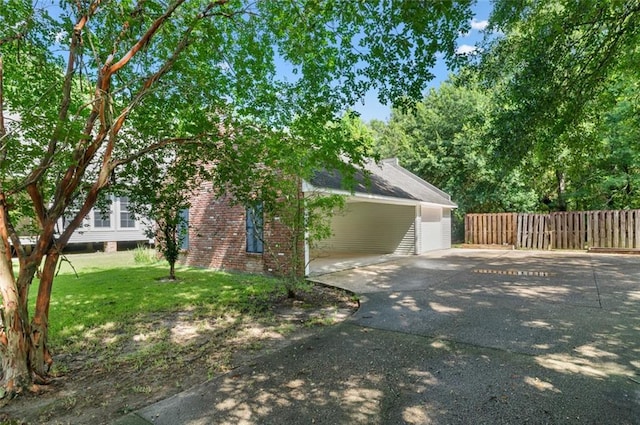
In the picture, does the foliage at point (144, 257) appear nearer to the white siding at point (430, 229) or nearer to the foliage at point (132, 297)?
the foliage at point (132, 297)

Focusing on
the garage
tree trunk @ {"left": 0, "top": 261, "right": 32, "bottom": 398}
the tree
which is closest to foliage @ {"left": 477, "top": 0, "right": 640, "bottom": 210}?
the garage

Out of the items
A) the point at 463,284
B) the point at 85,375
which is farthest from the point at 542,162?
the point at 85,375

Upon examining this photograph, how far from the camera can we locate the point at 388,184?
45.1 feet

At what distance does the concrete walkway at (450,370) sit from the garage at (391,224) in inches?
261

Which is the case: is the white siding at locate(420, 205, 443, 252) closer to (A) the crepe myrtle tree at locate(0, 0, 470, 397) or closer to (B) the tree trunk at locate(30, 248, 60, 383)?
(A) the crepe myrtle tree at locate(0, 0, 470, 397)

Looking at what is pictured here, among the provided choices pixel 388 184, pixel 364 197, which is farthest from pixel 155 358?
pixel 388 184

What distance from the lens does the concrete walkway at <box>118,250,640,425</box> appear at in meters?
2.80

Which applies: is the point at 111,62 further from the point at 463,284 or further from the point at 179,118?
the point at 463,284

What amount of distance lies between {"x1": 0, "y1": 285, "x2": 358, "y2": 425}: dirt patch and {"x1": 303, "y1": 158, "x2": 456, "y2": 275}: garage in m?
6.53

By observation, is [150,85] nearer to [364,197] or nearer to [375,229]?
[364,197]

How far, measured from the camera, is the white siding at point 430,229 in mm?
15077

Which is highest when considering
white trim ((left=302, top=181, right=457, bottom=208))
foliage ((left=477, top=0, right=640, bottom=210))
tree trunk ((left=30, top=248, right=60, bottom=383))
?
foliage ((left=477, top=0, right=640, bottom=210))

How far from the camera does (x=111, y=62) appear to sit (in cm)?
393

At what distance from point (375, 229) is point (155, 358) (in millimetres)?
12600
